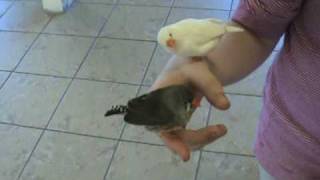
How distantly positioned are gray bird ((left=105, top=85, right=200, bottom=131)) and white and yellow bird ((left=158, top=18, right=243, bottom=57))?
0.05 m

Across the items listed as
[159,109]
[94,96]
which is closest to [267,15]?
[159,109]

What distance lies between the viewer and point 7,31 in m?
1.88

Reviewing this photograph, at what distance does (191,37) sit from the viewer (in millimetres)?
472

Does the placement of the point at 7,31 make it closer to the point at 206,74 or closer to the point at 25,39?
the point at 25,39

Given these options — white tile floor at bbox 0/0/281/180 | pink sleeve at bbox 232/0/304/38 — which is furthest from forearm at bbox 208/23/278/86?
white tile floor at bbox 0/0/281/180

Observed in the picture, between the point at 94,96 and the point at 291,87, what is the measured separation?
1077 mm

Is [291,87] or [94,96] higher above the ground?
[291,87]

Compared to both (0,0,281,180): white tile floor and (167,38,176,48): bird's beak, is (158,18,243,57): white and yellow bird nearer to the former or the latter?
(167,38,176,48): bird's beak

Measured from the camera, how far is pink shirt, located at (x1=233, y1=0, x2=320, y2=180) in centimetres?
48

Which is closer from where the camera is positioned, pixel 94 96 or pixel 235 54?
pixel 235 54

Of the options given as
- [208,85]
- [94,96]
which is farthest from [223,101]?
[94,96]

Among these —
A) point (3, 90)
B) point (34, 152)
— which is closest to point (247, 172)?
point (34, 152)

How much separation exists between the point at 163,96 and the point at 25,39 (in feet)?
4.92

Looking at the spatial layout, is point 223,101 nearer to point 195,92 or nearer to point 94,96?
point 195,92
